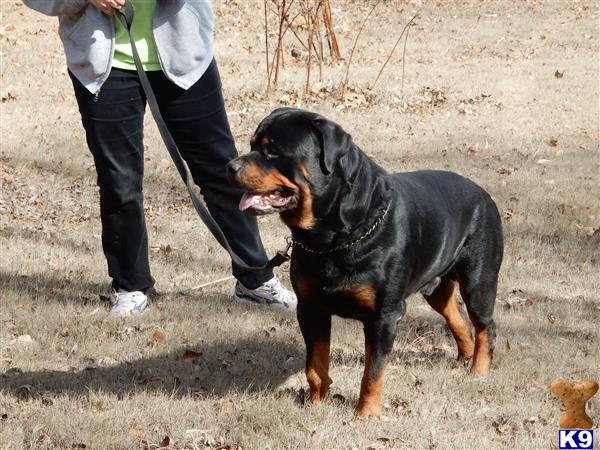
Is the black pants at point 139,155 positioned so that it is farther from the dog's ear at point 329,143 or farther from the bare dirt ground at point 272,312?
the dog's ear at point 329,143

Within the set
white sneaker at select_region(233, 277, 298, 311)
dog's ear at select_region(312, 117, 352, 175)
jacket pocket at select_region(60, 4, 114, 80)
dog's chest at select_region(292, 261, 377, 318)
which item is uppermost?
jacket pocket at select_region(60, 4, 114, 80)

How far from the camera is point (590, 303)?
23.1 ft

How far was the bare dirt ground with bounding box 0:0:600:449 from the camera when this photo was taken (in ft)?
15.2

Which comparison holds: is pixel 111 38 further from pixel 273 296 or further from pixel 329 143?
pixel 329 143

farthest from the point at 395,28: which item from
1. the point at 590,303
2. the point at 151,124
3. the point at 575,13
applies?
the point at 590,303

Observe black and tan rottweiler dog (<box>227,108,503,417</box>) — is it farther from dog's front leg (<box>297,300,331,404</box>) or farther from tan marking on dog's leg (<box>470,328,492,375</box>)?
tan marking on dog's leg (<box>470,328,492,375</box>)

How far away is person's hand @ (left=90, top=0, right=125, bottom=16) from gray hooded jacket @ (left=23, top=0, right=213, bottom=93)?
13 centimetres

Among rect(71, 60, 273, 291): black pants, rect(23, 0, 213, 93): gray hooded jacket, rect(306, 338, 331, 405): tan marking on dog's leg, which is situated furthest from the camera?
A: rect(71, 60, 273, 291): black pants

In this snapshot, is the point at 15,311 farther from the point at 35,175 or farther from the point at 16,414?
the point at 35,175

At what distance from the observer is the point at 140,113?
6.15m

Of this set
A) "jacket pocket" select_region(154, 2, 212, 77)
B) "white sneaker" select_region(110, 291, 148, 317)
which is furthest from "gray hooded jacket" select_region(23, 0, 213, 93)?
"white sneaker" select_region(110, 291, 148, 317)

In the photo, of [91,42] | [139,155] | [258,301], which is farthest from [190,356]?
[91,42]

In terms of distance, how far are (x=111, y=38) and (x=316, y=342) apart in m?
2.37

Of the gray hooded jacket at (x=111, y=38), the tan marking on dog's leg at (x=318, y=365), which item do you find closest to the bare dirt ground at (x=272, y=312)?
the tan marking on dog's leg at (x=318, y=365)
